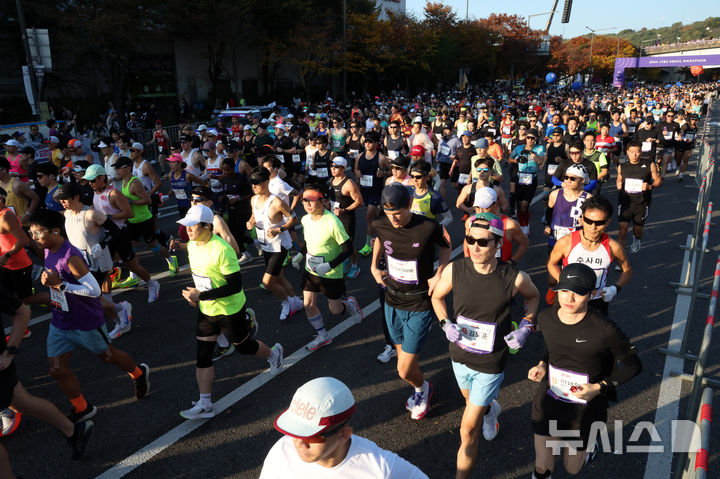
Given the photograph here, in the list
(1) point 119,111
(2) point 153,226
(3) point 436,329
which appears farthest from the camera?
(1) point 119,111

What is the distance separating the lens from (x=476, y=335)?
133 inches

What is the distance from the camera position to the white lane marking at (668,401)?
152 inches

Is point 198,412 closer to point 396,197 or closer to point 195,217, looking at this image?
point 195,217

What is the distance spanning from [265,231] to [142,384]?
226 centimetres

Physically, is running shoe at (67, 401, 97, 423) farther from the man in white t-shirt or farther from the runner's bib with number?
the runner's bib with number

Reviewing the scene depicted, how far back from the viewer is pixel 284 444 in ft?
6.56

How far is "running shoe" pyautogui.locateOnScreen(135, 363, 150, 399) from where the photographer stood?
15.4 feet

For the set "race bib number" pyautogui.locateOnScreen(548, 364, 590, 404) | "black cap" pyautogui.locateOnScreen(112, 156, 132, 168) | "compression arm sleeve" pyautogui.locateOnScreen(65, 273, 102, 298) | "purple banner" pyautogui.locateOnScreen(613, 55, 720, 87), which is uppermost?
"purple banner" pyautogui.locateOnScreen(613, 55, 720, 87)

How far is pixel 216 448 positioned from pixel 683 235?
9.36 m

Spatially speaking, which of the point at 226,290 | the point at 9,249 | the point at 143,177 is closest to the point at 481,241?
the point at 226,290

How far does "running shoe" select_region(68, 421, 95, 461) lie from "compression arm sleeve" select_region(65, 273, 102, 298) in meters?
1.03

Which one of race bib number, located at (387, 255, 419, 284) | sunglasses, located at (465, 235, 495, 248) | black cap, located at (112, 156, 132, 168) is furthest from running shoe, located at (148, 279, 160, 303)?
sunglasses, located at (465, 235, 495, 248)

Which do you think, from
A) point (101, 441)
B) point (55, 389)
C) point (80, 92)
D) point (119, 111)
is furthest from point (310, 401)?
point (80, 92)

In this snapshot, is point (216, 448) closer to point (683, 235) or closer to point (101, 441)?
point (101, 441)
